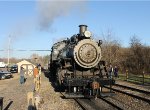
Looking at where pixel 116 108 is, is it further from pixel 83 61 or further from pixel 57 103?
pixel 83 61

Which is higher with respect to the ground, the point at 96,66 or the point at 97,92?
the point at 96,66

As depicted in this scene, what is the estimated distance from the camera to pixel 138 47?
1948 inches

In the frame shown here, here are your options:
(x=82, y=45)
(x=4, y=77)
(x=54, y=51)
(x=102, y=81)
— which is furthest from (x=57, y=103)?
(x=4, y=77)

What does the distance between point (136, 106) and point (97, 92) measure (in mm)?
2777

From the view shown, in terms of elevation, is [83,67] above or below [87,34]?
below

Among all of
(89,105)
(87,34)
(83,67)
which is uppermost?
(87,34)

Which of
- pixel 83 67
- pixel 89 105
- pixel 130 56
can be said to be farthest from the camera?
pixel 130 56

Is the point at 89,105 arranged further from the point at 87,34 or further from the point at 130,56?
the point at 130,56

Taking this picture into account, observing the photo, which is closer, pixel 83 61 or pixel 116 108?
pixel 116 108

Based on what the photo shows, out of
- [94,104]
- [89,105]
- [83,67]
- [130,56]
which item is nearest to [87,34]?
[83,67]

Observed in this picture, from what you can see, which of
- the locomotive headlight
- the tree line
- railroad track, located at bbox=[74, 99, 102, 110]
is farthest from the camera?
the tree line

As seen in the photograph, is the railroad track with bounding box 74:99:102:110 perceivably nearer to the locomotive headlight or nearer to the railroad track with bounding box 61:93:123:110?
the railroad track with bounding box 61:93:123:110

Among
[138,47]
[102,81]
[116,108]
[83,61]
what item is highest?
[138,47]

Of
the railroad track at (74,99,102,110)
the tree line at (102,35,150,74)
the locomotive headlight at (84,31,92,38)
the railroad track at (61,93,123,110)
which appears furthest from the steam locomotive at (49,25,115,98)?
the tree line at (102,35,150,74)
